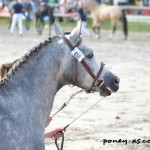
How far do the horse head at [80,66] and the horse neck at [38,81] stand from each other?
89 millimetres

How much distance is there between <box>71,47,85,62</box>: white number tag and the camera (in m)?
6.01

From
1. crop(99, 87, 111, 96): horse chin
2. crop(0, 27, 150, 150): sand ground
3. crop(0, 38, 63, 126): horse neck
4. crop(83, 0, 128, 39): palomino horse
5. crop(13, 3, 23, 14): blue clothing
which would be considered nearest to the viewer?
crop(0, 38, 63, 126): horse neck

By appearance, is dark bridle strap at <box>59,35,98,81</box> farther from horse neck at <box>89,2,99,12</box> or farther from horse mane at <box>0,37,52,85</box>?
horse neck at <box>89,2,99,12</box>

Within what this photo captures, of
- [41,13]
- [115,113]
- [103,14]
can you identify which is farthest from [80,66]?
[41,13]

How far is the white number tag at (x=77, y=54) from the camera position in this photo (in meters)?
6.01

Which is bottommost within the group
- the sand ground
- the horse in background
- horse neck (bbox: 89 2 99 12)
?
the horse in background

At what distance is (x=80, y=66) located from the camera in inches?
241

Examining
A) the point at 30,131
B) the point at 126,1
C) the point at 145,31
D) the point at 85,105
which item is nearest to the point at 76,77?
the point at 30,131

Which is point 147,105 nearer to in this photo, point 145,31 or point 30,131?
point 30,131

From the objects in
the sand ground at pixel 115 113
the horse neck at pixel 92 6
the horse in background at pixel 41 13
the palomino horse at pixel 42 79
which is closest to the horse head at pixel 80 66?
the palomino horse at pixel 42 79

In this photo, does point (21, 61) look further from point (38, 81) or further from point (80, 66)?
point (80, 66)

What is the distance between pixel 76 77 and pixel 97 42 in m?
22.2

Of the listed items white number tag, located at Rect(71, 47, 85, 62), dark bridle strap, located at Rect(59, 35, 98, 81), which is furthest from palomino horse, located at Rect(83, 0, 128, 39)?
white number tag, located at Rect(71, 47, 85, 62)

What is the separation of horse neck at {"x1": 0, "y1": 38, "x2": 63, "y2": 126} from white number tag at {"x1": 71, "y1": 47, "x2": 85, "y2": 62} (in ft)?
0.43
